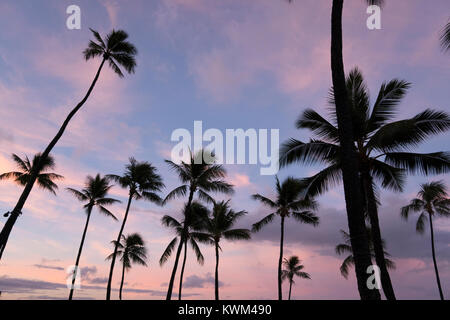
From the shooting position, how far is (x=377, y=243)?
11344 mm

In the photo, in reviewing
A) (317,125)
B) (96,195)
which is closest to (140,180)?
(96,195)

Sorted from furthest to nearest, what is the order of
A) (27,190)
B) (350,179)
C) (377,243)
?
(27,190) < (377,243) < (350,179)

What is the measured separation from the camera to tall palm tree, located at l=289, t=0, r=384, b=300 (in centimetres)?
594

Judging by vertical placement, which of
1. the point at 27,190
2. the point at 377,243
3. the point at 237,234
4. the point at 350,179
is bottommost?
the point at 377,243

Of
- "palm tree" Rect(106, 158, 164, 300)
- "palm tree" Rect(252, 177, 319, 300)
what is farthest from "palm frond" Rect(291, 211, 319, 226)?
"palm tree" Rect(106, 158, 164, 300)

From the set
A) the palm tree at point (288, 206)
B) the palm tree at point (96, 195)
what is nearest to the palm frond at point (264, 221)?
the palm tree at point (288, 206)

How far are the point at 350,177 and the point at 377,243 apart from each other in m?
6.18

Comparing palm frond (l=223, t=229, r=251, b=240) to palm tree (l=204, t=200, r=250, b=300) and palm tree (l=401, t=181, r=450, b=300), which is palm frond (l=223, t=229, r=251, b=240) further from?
palm tree (l=401, t=181, r=450, b=300)

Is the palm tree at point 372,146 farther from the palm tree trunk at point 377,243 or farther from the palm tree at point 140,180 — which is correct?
the palm tree at point 140,180

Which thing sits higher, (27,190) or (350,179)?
(27,190)

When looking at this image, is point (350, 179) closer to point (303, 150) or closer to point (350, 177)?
point (350, 177)

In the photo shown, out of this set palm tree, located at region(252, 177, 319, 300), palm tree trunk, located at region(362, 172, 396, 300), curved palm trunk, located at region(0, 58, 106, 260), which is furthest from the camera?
palm tree, located at region(252, 177, 319, 300)

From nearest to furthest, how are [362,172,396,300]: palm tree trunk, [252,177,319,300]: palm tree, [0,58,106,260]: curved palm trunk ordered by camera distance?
[362,172,396,300]: palm tree trunk < [0,58,106,260]: curved palm trunk < [252,177,319,300]: palm tree

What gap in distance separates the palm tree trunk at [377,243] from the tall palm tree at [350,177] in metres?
5.99
